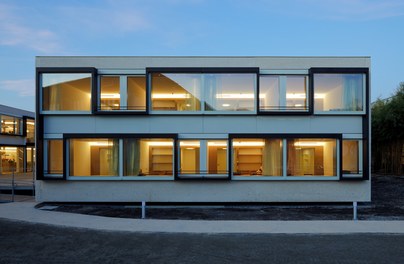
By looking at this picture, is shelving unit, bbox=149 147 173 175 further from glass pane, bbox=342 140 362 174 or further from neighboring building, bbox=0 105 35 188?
neighboring building, bbox=0 105 35 188

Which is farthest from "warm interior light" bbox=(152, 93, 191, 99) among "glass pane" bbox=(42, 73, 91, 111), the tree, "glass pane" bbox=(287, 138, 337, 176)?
the tree

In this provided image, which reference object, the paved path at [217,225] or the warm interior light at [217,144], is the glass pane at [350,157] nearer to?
the paved path at [217,225]

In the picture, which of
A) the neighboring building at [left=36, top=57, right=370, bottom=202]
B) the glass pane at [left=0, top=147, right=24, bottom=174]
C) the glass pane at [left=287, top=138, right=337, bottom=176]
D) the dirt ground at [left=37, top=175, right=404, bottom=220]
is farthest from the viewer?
the glass pane at [left=0, top=147, right=24, bottom=174]

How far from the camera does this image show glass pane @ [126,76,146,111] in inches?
627

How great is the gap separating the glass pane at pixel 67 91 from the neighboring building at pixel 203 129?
0.14ft

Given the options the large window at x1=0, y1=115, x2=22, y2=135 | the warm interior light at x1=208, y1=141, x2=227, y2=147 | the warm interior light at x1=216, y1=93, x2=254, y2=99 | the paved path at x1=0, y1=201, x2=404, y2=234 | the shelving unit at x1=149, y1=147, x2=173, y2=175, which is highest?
the warm interior light at x1=216, y1=93, x2=254, y2=99

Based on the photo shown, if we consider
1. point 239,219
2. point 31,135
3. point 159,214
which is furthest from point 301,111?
point 31,135

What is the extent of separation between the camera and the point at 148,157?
624 inches

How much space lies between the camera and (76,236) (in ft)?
32.2

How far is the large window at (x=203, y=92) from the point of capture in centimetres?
1584

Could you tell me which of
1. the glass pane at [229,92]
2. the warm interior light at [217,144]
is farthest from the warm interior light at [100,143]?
the glass pane at [229,92]

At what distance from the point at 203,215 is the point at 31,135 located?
2912cm

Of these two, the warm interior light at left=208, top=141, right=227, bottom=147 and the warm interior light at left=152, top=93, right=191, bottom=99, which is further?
the warm interior light at left=152, top=93, right=191, bottom=99

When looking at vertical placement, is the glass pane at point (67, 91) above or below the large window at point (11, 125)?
above
